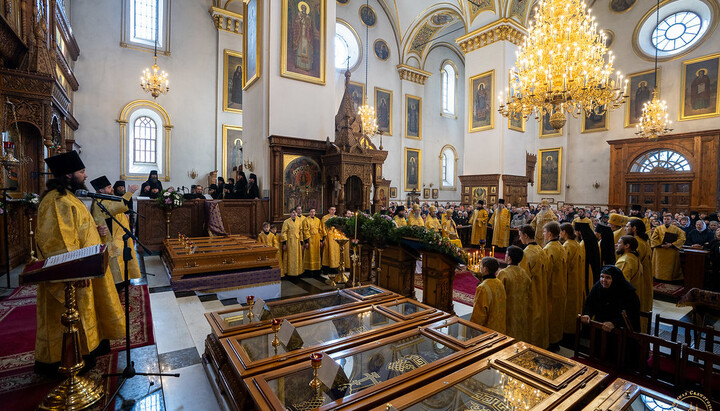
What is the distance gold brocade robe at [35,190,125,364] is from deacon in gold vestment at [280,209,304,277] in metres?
4.77

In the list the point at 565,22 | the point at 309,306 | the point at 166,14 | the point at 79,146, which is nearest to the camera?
the point at 309,306

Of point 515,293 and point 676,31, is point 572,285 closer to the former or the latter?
point 515,293

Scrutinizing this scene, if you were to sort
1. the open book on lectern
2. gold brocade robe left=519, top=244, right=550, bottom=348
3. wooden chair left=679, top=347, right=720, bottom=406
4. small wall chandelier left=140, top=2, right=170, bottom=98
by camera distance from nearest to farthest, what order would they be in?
wooden chair left=679, top=347, right=720, bottom=406 → the open book on lectern → gold brocade robe left=519, top=244, right=550, bottom=348 → small wall chandelier left=140, top=2, right=170, bottom=98

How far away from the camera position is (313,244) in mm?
8664

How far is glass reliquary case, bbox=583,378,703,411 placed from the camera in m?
1.86

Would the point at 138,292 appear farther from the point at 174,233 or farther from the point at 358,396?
the point at 358,396

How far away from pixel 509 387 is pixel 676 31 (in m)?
23.8

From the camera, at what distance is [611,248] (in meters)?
5.78

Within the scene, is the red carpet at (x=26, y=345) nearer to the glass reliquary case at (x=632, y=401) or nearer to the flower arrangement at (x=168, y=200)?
the flower arrangement at (x=168, y=200)

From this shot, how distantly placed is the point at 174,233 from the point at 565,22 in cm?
1146

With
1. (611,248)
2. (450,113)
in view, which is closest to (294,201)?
(611,248)

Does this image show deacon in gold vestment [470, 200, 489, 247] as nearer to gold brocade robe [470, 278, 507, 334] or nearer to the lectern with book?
gold brocade robe [470, 278, 507, 334]

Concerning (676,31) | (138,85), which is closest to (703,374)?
(138,85)

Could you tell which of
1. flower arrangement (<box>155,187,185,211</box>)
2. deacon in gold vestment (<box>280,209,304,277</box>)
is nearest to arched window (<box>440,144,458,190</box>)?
deacon in gold vestment (<box>280,209,304,277</box>)
